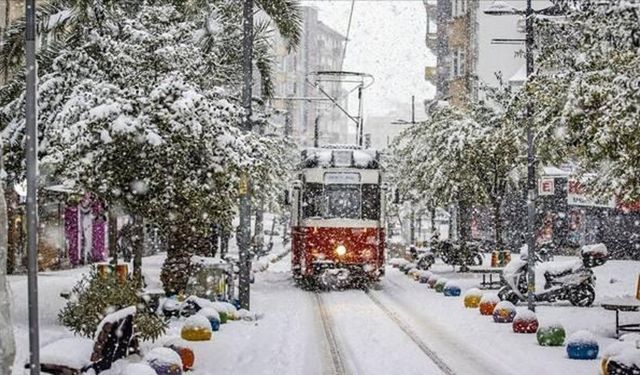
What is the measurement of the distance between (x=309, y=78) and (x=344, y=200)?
93792 mm

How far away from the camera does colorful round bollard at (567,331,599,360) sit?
1462 centimetres

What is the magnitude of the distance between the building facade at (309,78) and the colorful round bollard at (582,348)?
9408 centimetres

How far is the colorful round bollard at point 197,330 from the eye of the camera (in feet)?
53.7

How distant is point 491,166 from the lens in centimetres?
3288

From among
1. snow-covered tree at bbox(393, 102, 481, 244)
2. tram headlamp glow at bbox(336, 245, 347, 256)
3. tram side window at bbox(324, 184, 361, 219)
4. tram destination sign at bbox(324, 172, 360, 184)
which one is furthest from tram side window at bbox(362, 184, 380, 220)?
snow-covered tree at bbox(393, 102, 481, 244)

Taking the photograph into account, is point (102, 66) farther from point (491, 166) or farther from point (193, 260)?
point (491, 166)

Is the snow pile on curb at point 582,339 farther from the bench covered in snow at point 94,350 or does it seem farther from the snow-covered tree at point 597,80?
the bench covered in snow at point 94,350

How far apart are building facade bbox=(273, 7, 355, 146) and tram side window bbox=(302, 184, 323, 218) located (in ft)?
264

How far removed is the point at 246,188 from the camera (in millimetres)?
20203

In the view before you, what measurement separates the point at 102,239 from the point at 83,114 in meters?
27.9

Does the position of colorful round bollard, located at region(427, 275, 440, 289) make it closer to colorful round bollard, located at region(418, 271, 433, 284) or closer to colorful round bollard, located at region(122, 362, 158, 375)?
colorful round bollard, located at region(418, 271, 433, 284)

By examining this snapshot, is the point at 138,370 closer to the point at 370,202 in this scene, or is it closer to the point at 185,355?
the point at 185,355

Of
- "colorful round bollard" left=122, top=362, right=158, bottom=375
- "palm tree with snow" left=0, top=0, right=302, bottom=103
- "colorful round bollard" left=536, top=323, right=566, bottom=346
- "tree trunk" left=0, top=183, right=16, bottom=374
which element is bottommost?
"colorful round bollard" left=536, top=323, right=566, bottom=346

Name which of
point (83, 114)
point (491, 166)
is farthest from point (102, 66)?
point (491, 166)
